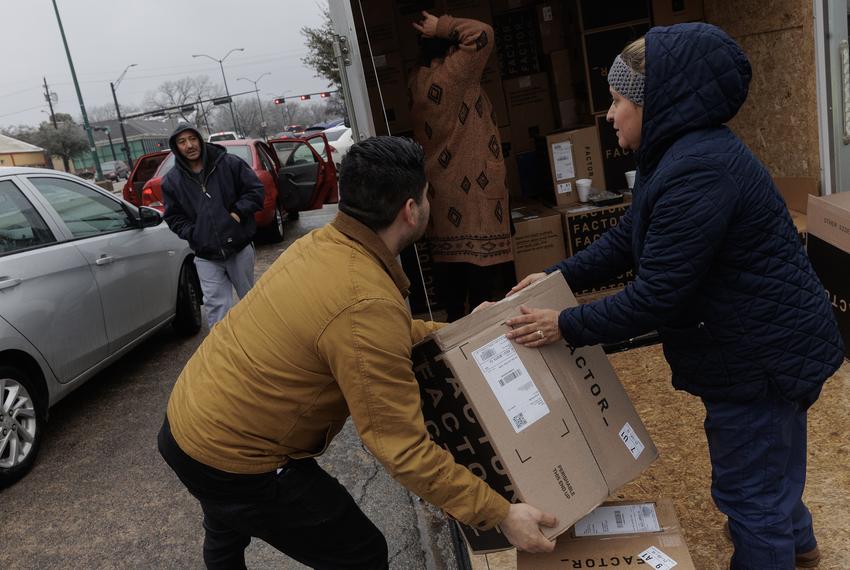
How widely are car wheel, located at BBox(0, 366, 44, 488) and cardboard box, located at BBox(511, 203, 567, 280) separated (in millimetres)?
3173

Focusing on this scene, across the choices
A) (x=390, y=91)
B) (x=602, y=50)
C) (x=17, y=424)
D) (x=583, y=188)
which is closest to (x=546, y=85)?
(x=602, y=50)

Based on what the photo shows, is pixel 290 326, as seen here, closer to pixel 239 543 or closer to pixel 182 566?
pixel 239 543

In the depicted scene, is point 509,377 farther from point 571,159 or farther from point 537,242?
point 571,159

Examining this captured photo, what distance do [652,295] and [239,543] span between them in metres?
1.38

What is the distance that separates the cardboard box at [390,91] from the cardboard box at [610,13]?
1.39m

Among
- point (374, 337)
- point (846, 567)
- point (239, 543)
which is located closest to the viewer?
point (374, 337)

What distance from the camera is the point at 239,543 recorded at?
2.12 m

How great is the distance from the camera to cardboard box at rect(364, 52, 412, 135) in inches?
212

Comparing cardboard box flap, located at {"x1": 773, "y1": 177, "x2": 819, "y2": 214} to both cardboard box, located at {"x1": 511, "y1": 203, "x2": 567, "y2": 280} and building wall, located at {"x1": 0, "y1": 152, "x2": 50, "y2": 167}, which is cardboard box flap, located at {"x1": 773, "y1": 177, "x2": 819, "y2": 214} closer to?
cardboard box, located at {"x1": 511, "y1": 203, "x2": 567, "y2": 280}

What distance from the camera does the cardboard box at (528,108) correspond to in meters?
5.78

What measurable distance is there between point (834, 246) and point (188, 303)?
484 centimetres

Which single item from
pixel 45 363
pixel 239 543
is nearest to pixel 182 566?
pixel 239 543

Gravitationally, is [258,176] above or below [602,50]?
below

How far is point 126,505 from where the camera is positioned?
11.9ft
